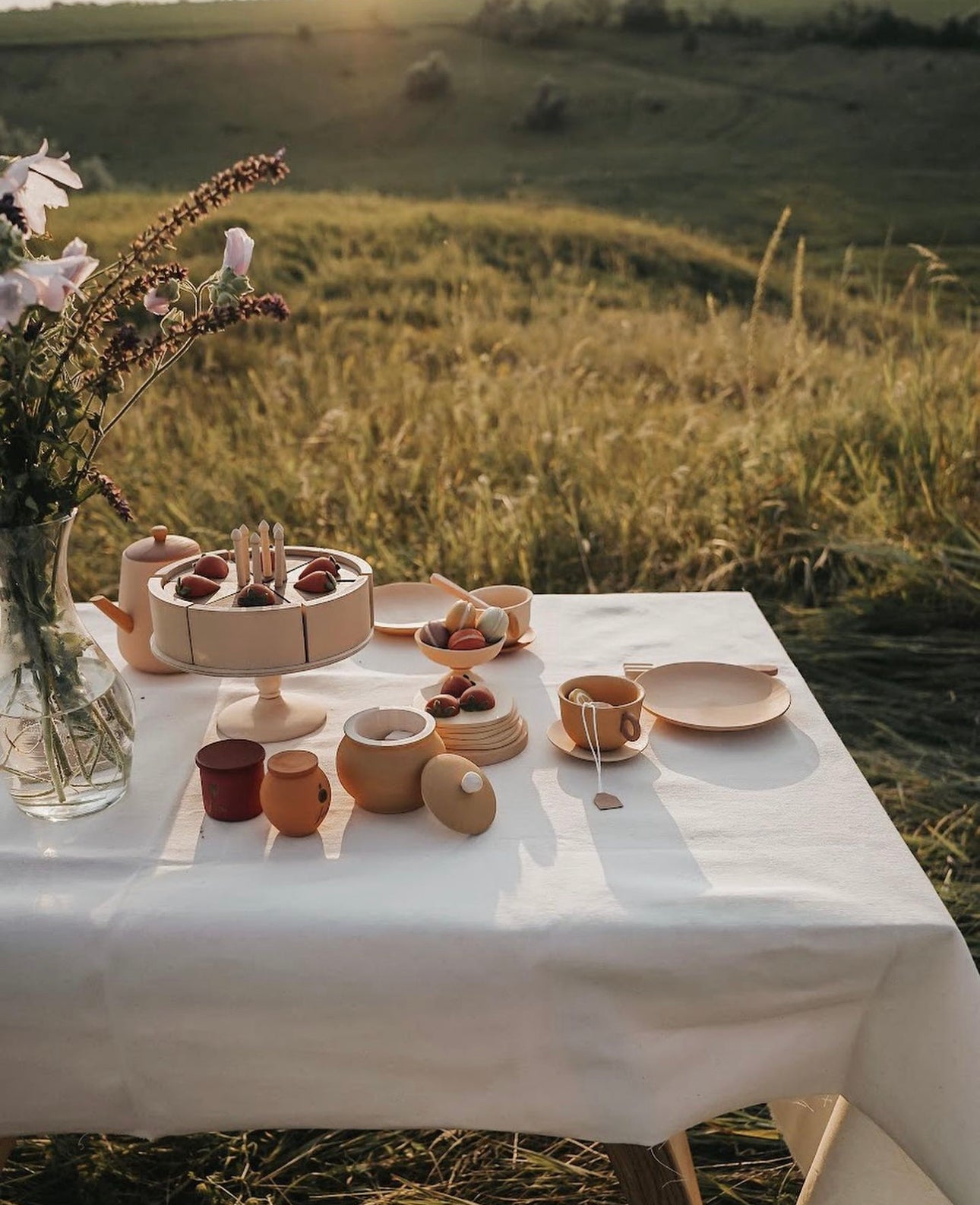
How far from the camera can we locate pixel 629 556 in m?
3.28

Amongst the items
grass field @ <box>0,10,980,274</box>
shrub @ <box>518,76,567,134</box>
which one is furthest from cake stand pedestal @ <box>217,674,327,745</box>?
shrub @ <box>518,76,567,134</box>

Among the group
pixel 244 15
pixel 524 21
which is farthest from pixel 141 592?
pixel 524 21

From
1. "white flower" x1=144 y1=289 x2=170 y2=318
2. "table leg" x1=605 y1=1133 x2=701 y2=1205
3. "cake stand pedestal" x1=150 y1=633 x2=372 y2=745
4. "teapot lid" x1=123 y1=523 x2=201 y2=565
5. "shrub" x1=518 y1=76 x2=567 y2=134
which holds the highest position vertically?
"white flower" x1=144 y1=289 x2=170 y2=318

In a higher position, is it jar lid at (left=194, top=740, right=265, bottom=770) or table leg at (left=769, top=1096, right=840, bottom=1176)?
jar lid at (left=194, top=740, right=265, bottom=770)

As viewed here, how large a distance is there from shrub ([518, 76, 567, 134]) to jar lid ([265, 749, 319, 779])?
7433mm

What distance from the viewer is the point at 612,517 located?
3.28 metres

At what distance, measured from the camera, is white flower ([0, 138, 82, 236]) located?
0.87 metres

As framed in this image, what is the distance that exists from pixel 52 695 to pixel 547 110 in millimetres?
7515

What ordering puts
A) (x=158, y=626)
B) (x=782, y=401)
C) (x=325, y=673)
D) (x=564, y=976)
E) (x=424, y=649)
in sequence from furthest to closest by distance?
(x=782, y=401), (x=325, y=673), (x=424, y=649), (x=158, y=626), (x=564, y=976)

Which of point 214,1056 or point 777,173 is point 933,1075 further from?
point 777,173

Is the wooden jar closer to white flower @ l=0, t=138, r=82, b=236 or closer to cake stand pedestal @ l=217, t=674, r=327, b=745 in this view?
cake stand pedestal @ l=217, t=674, r=327, b=745

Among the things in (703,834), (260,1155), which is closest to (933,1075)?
(703,834)

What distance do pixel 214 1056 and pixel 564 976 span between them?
1.00ft

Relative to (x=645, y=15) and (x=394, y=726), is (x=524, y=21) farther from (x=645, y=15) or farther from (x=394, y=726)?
(x=394, y=726)
